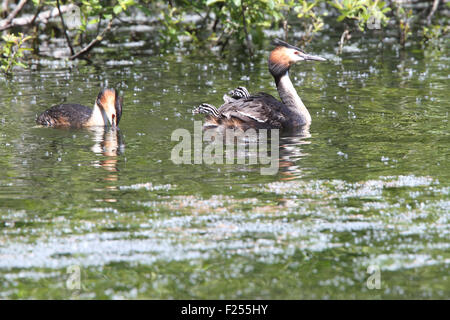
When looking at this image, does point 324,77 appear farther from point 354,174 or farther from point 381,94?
point 354,174

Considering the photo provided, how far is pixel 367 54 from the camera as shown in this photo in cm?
2052

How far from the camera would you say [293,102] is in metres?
13.5

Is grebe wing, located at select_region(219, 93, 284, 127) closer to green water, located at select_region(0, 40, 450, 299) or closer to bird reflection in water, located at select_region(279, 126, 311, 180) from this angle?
bird reflection in water, located at select_region(279, 126, 311, 180)

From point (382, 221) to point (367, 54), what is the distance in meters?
13.2

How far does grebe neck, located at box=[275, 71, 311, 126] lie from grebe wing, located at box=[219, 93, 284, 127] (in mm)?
336

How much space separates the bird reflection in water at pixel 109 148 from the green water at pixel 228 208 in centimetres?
3

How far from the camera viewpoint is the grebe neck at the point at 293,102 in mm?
13188
